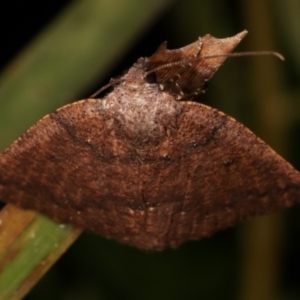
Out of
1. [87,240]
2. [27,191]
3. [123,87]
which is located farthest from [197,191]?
[87,240]

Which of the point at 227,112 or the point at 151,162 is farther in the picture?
the point at 227,112

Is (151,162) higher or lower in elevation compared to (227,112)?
lower

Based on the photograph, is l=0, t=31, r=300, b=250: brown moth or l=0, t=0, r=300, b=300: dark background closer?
l=0, t=31, r=300, b=250: brown moth

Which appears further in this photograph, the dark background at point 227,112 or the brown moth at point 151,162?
the dark background at point 227,112
